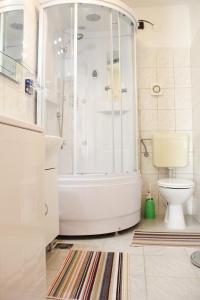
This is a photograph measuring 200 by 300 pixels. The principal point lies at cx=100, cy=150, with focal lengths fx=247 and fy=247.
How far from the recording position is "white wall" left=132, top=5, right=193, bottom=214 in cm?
279

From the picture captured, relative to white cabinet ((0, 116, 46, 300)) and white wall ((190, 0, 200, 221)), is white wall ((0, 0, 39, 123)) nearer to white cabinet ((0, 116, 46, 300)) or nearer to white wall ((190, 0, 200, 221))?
white cabinet ((0, 116, 46, 300))

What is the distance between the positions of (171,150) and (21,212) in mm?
2092

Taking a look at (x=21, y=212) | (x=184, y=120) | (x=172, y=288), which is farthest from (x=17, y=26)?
(x=172, y=288)

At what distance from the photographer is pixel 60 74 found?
232 centimetres

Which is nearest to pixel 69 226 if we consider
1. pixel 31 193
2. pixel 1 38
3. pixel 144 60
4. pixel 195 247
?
pixel 195 247

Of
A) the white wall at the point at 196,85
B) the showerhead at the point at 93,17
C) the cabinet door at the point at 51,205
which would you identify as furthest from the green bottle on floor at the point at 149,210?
the showerhead at the point at 93,17

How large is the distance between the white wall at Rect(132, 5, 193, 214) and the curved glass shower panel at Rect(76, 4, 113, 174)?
1.72 ft

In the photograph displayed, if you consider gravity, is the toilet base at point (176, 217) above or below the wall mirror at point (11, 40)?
below

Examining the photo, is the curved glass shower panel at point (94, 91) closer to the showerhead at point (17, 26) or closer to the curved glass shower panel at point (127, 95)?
the curved glass shower panel at point (127, 95)

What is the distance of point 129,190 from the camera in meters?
2.17

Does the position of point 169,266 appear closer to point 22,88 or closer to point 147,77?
point 22,88

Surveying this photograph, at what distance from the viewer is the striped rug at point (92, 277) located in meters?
1.21

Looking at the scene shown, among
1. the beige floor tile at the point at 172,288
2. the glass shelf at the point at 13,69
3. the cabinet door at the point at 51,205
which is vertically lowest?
the beige floor tile at the point at 172,288

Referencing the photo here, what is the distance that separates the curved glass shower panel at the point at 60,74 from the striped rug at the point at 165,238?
2.89 feet
